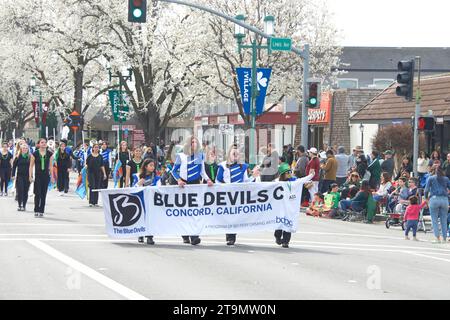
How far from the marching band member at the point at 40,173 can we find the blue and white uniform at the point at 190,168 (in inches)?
240

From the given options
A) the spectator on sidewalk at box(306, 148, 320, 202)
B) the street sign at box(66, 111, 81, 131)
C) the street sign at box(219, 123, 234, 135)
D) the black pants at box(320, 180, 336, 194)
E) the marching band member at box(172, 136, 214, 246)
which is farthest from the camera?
the street sign at box(66, 111, 81, 131)

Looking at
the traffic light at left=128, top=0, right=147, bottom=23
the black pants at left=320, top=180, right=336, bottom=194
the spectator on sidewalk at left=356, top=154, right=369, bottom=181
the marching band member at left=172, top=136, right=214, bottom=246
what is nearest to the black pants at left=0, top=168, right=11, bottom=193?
the traffic light at left=128, top=0, right=147, bottom=23

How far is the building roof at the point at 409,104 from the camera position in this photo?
3825 centimetres

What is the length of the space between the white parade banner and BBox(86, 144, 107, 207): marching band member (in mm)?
9552

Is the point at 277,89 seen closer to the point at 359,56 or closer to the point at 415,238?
the point at 415,238

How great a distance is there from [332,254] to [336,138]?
43.9m

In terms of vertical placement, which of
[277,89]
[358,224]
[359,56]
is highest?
[359,56]

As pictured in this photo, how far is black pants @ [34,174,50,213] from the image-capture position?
2258 cm

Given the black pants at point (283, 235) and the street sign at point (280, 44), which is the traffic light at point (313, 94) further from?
the black pants at point (283, 235)

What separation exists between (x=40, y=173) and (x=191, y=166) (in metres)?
6.49

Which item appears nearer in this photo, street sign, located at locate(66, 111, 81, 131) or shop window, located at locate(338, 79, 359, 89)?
street sign, located at locate(66, 111, 81, 131)

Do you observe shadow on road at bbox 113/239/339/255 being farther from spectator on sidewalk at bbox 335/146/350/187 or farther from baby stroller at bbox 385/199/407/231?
spectator on sidewalk at bbox 335/146/350/187
